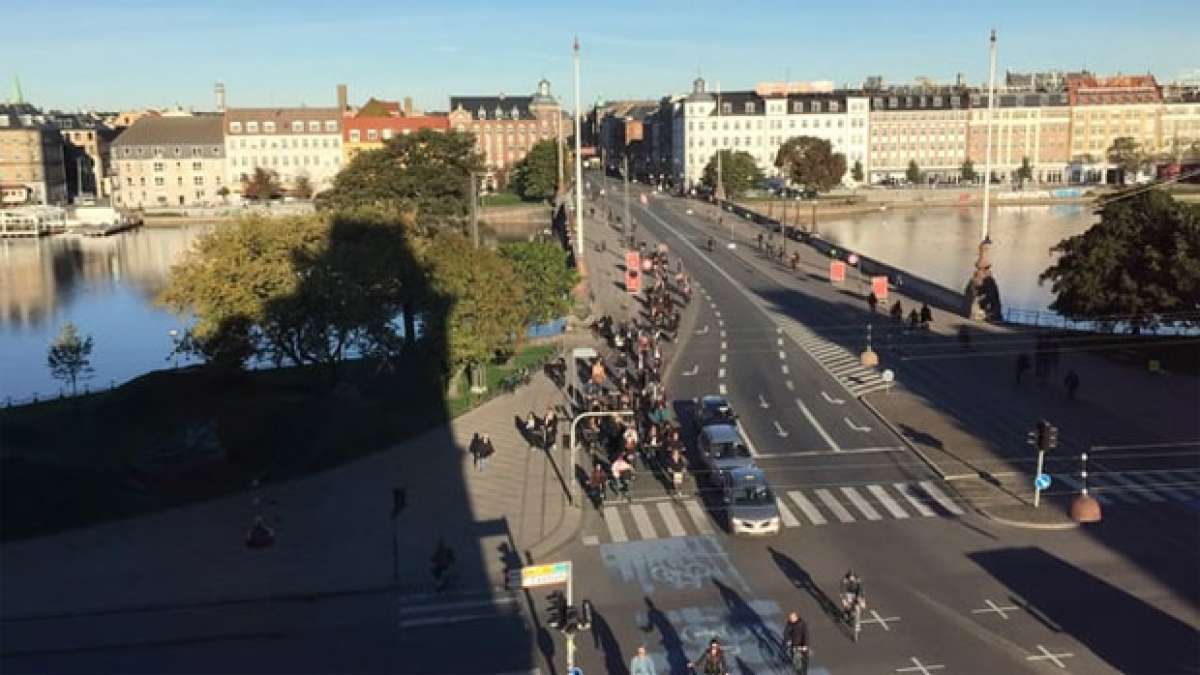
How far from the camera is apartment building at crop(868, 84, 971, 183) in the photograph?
17650 centimetres

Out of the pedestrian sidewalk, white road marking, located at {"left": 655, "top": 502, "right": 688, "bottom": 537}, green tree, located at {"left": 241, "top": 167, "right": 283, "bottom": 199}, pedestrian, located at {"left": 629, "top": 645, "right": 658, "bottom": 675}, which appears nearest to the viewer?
pedestrian, located at {"left": 629, "top": 645, "right": 658, "bottom": 675}

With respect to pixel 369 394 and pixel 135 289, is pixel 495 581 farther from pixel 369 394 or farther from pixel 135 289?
pixel 135 289

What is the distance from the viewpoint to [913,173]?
173625 millimetres

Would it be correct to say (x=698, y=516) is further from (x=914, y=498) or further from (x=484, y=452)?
(x=484, y=452)

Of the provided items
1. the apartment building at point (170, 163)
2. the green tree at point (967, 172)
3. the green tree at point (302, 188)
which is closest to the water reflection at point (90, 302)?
the green tree at point (302, 188)

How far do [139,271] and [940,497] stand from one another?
329ft

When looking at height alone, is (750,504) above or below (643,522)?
above

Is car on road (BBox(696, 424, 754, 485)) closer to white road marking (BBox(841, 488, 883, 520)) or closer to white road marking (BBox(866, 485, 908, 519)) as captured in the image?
white road marking (BBox(841, 488, 883, 520))

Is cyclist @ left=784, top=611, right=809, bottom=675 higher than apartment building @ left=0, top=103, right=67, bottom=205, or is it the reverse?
apartment building @ left=0, top=103, right=67, bottom=205

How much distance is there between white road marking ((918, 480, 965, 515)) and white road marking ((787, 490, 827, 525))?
125 inches

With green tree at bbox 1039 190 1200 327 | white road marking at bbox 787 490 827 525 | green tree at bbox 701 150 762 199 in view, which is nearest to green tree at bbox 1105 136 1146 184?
green tree at bbox 701 150 762 199

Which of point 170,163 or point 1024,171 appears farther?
point 1024,171

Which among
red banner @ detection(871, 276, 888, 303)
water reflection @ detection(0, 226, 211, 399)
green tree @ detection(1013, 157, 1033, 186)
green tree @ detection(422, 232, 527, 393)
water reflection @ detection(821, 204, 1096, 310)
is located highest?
green tree @ detection(1013, 157, 1033, 186)

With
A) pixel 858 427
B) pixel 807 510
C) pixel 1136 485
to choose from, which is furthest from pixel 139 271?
pixel 1136 485
